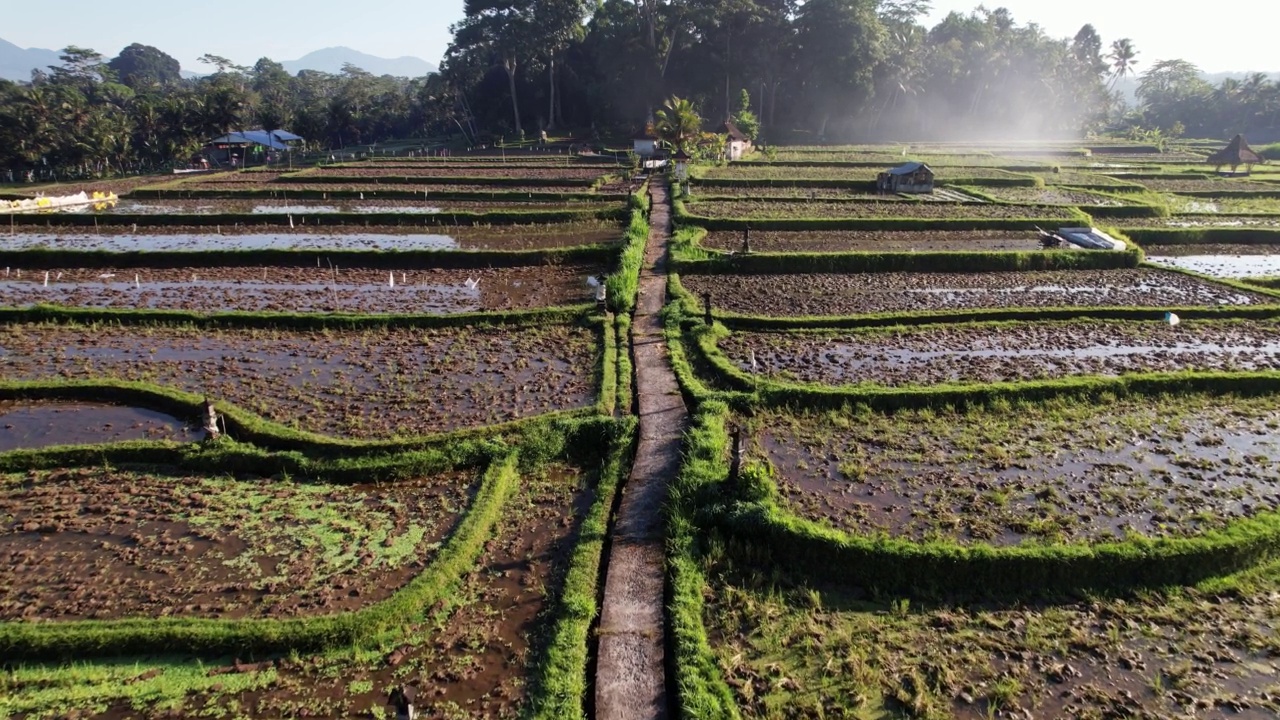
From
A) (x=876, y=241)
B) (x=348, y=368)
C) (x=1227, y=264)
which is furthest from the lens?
(x=876, y=241)

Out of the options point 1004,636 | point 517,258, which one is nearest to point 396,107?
point 517,258

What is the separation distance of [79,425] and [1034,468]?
49.0 feet

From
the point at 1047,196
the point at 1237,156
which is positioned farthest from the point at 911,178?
the point at 1237,156

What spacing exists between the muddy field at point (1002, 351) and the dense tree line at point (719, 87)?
38757 mm

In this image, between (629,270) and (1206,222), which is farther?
(1206,222)

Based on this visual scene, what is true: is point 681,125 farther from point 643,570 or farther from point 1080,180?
point 643,570

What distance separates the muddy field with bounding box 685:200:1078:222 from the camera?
2795cm

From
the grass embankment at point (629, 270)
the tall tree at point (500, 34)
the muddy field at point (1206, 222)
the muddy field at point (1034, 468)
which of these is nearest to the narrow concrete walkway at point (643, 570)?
the muddy field at point (1034, 468)

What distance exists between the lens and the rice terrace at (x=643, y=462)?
7.20 m

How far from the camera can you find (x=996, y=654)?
741cm

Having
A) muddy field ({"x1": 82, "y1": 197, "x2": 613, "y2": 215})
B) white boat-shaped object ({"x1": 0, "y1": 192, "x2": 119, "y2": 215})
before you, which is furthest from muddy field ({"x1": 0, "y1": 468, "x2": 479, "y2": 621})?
white boat-shaped object ({"x1": 0, "y1": 192, "x2": 119, "y2": 215})

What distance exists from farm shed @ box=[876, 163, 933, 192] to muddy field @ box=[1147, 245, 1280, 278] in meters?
10.7

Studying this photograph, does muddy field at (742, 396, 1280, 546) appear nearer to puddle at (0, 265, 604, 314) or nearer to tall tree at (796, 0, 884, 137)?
puddle at (0, 265, 604, 314)

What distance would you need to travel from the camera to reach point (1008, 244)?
81.2 ft
